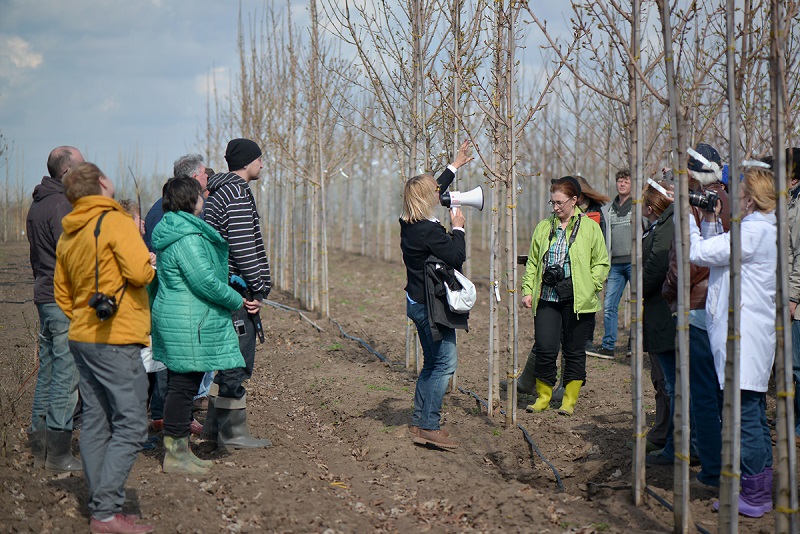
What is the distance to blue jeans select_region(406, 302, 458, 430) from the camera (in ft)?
17.4

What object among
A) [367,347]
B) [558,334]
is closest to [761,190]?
[558,334]

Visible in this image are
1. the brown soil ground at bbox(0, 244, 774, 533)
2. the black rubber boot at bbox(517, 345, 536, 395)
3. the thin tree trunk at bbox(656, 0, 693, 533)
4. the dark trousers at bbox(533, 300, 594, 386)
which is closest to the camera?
the thin tree trunk at bbox(656, 0, 693, 533)

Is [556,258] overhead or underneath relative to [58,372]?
overhead

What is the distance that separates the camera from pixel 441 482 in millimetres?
4762

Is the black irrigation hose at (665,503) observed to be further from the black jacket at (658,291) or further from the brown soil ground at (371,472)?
the black jacket at (658,291)

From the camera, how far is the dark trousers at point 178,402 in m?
4.78

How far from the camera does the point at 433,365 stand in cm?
540

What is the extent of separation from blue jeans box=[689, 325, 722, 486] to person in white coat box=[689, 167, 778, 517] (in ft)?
0.77

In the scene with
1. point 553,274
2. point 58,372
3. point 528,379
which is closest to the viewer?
point 58,372

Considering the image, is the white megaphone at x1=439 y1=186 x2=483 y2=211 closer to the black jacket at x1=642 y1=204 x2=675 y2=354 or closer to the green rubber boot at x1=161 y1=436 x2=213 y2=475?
the black jacket at x1=642 y1=204 x2=675 y2=354

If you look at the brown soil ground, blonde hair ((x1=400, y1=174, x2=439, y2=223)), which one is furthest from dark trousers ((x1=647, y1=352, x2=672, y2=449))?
blonde hair ((x1=400, y1=174, x2=439, y2=223))

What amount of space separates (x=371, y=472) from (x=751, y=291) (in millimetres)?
2685

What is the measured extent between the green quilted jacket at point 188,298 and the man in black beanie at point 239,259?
389 mm

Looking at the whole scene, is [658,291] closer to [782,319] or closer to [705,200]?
[705,200]
